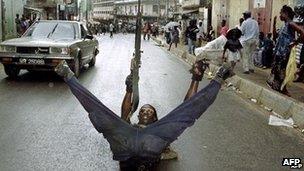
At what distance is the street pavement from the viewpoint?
222 inches

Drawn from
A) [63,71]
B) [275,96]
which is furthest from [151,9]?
[63,71]

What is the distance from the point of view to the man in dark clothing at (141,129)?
192 inches

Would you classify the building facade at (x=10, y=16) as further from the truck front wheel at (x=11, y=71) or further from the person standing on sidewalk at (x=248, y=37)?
the person standing on sidewalk at (x=248, y=37)

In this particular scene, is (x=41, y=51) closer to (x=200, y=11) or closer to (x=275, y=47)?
(x=275, y=47)

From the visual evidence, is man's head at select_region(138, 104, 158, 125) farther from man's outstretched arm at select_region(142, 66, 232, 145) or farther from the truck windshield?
the truck windshield

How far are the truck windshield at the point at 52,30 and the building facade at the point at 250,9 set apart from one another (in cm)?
770

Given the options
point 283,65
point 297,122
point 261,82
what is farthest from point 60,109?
point 261,82

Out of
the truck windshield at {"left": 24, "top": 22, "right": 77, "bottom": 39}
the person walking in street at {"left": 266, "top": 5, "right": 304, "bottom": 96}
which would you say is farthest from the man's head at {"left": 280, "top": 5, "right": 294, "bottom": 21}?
the truck windshield at {"left": 24, "top": 22, "right": 77, "bottom": 39}

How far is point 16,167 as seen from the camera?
5.32 metres

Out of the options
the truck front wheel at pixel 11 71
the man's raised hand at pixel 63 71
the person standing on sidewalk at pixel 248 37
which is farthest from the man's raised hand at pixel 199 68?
the person standing on sidewalk at pixel 248 37

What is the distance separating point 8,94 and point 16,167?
5.24 meters

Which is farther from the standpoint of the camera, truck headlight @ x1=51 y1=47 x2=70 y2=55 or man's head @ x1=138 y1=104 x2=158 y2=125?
truck headlight @ x1=51 y1=47 x2=70 y2=55

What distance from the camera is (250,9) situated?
23953 mm

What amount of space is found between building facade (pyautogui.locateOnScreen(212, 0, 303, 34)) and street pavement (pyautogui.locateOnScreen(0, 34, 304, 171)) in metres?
8.70
